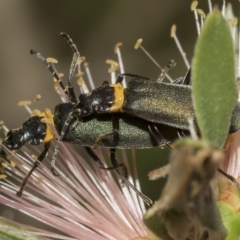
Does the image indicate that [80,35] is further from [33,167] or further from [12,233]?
[12,233]

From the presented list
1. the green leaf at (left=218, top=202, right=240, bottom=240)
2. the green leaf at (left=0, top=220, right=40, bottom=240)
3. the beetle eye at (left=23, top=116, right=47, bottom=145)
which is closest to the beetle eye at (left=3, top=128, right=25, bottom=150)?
the beetle eye at (left=23, top=116, right=47, bottom=145)

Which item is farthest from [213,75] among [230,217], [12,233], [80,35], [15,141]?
[80,35]

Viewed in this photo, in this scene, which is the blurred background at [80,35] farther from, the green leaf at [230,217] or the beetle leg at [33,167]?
the green leaf at [230,217]

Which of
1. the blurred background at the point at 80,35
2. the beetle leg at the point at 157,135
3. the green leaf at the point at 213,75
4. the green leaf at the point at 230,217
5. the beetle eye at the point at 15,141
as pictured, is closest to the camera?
the green leaf at the point at 213,75

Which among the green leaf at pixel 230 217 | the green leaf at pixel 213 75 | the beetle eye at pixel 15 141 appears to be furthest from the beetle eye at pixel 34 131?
the green leaf at pixel 213 75

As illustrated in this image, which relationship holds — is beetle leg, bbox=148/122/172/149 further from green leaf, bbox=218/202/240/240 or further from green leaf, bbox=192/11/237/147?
green leaf, bbox=192/11/237/147

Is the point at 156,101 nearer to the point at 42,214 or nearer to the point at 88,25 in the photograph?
the point at 42,214
